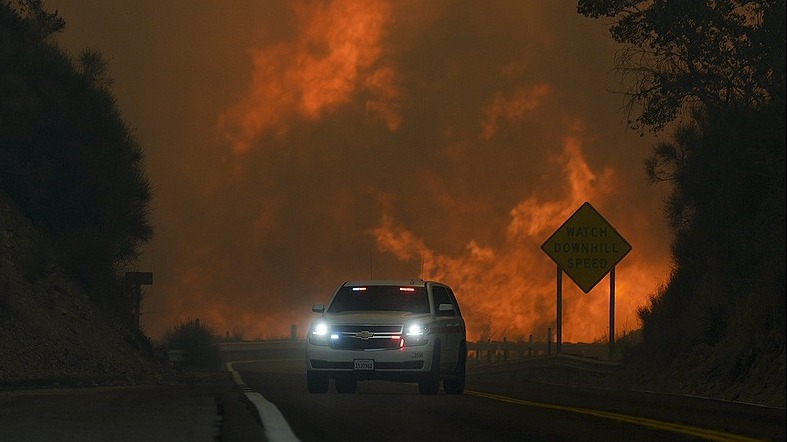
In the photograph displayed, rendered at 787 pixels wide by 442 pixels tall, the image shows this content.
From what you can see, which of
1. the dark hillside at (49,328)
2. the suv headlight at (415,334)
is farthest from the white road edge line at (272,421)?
the dark hillside at (49,328)

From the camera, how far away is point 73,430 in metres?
15.6

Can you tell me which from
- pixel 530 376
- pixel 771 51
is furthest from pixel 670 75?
pixel 530 376

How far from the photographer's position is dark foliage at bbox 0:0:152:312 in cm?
4041

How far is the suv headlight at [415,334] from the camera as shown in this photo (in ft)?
78.3

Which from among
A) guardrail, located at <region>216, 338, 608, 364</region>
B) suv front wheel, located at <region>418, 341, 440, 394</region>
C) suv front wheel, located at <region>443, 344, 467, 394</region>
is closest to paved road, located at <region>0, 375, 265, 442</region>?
suv front wheel, located at <region>418, 341, 440, 394</region>

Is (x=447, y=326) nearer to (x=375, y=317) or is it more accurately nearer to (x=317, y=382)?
(x=375, y=317)

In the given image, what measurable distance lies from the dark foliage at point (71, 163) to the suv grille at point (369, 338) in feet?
58.4

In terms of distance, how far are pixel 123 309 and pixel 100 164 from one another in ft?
14.8

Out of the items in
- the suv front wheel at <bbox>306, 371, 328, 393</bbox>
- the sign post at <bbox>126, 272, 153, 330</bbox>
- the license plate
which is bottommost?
the suv front wheel at <bbox>306, 371, 328, 393</bbox>

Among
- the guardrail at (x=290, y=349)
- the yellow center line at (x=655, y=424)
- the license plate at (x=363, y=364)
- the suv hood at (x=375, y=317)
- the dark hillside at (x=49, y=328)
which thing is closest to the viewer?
the yellow center line at (x=655, y=424)

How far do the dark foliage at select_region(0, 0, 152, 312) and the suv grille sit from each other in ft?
58.4

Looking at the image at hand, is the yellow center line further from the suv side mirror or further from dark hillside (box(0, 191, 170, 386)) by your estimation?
dark hillside (box(0, 191, 170, 386))

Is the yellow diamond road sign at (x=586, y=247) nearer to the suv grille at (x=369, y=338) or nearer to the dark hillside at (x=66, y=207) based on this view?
the dark hillside at (x=66, y=207)

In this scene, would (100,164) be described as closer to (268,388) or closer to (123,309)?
(123,309)
